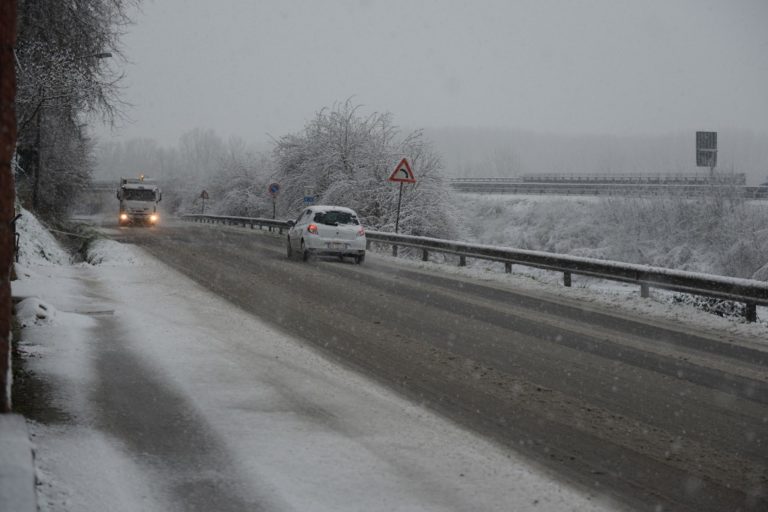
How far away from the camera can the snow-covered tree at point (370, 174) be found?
33875 millimetres

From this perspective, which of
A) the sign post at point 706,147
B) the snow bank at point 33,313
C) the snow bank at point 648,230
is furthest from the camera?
the sign post at point 706,147

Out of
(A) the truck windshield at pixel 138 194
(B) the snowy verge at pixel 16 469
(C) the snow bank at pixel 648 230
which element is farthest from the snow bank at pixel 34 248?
(A) the truck windshield at pixel 138 194

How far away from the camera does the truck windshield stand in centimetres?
4397

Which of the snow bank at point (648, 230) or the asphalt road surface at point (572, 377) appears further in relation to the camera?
the snow bank at point (648, 230)

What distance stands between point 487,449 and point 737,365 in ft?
15.3

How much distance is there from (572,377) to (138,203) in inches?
1628

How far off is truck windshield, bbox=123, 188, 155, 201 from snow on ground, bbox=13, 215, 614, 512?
123ft

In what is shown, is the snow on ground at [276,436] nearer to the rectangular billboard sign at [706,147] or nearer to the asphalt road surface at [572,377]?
the asphalt road surface at [572,377]

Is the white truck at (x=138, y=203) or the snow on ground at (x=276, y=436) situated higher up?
the white truck at (x=138, y=203)

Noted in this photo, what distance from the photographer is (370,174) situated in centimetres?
3566

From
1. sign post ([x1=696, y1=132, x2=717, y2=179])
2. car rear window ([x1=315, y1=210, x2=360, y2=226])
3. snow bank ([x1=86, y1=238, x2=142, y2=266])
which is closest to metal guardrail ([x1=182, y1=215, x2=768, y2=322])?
car rear window ([x1=315, y1=210, x2=360, y2=226])

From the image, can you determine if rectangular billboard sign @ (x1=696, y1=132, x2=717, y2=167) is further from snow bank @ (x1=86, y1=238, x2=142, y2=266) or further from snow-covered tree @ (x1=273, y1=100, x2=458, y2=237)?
snow bank @ (x1=86, y1=238, x2=142, y2=266)

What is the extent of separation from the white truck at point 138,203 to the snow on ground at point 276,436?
37.3 meters

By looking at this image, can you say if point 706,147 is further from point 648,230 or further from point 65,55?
point 65,55
